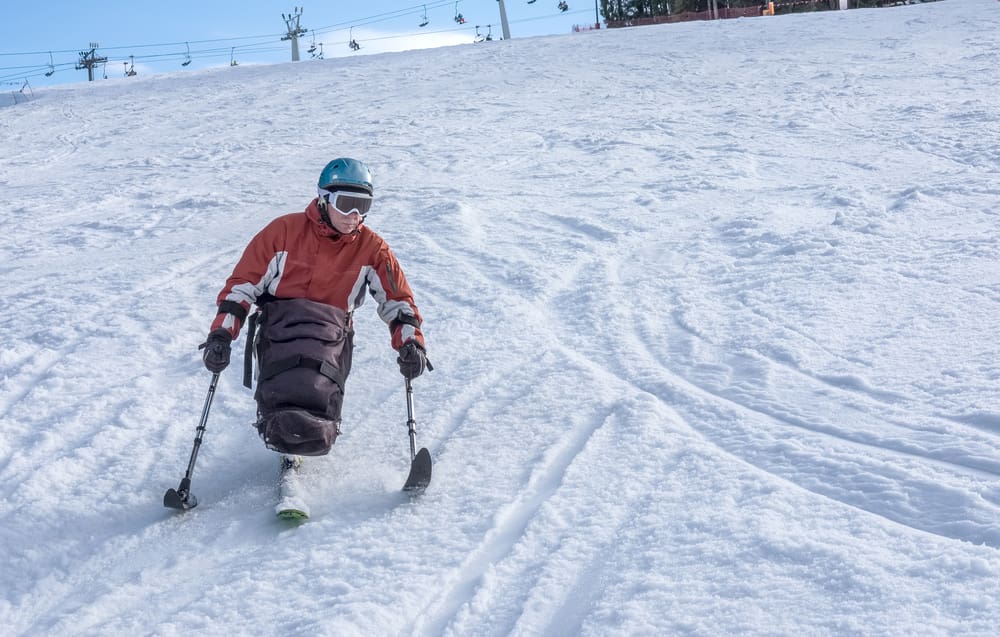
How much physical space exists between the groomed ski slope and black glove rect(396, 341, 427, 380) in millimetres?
519

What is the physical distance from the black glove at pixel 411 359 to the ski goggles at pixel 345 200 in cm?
71

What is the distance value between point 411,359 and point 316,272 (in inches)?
25.9

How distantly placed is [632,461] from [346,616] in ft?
5.19

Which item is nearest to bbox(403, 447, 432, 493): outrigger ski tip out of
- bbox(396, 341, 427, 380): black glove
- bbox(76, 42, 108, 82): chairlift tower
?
bbox(396, 341, 427, 380): black glove

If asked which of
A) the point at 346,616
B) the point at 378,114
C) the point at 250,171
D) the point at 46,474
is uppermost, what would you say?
the point at 378,114

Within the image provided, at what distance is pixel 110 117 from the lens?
18219 millimetres

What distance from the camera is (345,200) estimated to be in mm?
3896

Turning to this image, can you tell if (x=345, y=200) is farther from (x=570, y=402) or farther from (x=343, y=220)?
(x=570, y=402)

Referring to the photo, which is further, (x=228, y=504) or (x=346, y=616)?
(x=228, y=504)

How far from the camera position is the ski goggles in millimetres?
3893

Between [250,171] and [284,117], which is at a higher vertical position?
[284,117]

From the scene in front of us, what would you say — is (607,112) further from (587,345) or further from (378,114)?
(587,345)

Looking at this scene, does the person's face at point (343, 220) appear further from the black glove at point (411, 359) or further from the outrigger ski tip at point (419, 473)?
the outrigger ski tip at point (419, 473)

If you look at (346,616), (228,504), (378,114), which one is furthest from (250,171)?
(346,616)
